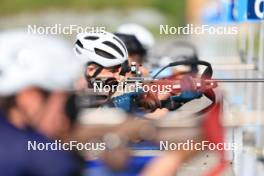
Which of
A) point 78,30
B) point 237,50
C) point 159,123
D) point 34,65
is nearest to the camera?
point 34,65

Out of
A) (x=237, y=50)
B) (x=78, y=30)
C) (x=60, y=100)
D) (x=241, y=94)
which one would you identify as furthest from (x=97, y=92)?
(x=237, y=50)

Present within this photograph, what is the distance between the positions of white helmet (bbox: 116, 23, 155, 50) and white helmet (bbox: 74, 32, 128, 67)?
35 cm

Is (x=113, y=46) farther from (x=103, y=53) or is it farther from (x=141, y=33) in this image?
(x=141, y=33)

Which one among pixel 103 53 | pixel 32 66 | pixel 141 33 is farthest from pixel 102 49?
pixel 32 66

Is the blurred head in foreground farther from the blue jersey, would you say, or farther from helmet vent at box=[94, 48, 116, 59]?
helmet vent at box=[94, 48, 116, 59]

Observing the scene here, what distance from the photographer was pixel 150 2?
366cm

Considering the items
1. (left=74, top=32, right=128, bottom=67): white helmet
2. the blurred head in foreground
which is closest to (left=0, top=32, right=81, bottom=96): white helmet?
the blurred head in foreground

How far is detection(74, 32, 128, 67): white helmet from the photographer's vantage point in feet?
6.24

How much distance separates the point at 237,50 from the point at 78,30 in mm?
1992

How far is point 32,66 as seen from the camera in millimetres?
1052

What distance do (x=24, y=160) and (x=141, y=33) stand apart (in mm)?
1539

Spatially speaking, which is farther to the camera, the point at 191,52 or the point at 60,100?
the point at 191,52

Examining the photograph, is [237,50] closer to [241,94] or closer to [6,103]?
[241,94]

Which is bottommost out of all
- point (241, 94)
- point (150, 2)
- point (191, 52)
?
point (241, 94)
